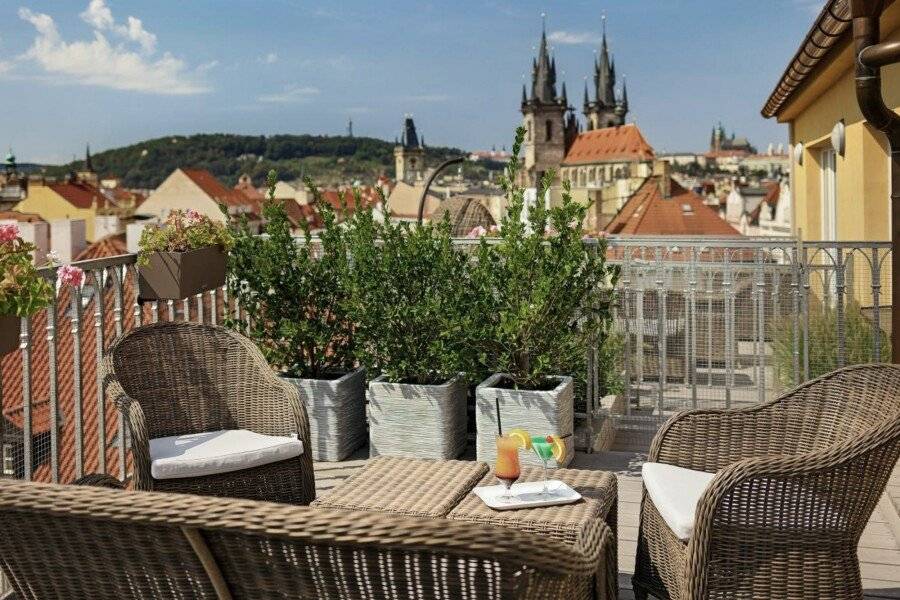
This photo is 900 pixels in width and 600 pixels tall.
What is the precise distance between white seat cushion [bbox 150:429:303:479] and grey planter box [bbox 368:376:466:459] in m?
1.14

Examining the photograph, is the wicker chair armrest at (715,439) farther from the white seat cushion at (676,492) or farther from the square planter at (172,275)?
the square planter at (172,275)

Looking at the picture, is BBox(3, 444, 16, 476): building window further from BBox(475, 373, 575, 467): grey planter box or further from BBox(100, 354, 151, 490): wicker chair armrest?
BBox(475, 373, 575, 467): grey planter box

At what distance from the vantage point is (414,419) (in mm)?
4312

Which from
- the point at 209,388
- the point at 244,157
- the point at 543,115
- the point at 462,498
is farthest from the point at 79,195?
the point at 462,498

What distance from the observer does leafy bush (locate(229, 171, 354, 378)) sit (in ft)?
14.7

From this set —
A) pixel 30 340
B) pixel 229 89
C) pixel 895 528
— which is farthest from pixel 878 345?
pixel 229 89

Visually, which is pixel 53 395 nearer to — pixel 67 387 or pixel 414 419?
pixel 414 419

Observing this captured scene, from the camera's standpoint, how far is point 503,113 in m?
91.0

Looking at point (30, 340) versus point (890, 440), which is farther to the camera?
point (30, 340)

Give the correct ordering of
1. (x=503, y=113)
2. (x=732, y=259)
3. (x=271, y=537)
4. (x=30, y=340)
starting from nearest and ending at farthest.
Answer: (x=271, y=537) < (x=30, y=340) < (x=732, y=259) < (x=503, y=113)

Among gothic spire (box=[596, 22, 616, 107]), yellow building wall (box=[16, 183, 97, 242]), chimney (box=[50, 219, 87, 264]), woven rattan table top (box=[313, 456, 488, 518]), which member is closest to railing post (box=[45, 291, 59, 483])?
woven rattan table top (box=[313, 456, 488, 518])

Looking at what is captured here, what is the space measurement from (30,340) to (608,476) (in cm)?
196

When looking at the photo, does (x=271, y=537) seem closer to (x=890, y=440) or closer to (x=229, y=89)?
(x=890, y=440)

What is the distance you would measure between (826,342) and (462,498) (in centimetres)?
314
